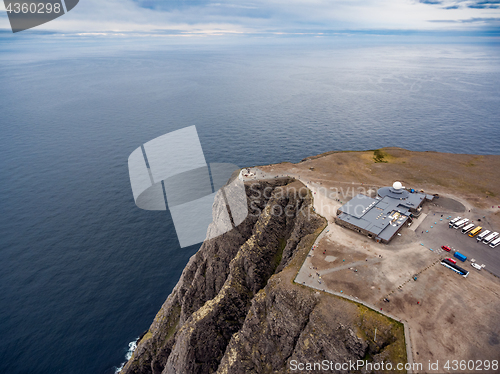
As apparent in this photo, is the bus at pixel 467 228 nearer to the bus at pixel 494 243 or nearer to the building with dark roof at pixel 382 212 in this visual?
the bus at pixel 494 243

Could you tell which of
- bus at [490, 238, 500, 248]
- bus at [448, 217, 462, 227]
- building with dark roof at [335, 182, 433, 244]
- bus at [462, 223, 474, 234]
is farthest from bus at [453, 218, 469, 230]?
building with dark roof at [335, 182, 433, 244]

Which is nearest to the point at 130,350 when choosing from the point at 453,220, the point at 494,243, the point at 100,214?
the point at 100,214

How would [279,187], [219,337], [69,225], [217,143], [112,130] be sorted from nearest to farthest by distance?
[219,337]
[279,187]
[69,225]
[217,143]
[112,130]

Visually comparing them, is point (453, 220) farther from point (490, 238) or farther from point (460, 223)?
point (490, 238)

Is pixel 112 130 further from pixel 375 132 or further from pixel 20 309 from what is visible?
pixel 375 132

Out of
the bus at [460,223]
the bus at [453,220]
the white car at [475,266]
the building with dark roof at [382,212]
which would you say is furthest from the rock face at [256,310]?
the bus at [460,223]

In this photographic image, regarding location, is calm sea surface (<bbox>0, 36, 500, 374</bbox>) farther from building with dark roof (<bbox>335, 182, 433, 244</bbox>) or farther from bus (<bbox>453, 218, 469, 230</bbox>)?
bus (<bbox>453, 218, 469, 230</bbox>)

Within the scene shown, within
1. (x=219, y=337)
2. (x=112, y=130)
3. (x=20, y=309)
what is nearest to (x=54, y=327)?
(x=20, y=309)

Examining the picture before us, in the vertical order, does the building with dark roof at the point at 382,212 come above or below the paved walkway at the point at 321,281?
above
